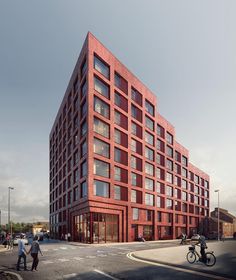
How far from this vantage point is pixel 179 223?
84.0 meters

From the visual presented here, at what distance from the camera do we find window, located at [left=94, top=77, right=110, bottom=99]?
53.8m

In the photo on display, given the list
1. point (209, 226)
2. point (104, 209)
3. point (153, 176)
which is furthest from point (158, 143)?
point (209, 226)

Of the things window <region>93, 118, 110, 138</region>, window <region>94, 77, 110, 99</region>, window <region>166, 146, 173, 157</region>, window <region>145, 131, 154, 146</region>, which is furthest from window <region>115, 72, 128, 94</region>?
window <region>166, 146, 173, 157</region>

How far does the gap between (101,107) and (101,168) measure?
10.1 meters

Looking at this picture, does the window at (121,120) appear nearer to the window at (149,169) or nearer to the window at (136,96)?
Result: the window at (136,96)

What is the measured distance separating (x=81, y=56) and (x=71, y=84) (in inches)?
417

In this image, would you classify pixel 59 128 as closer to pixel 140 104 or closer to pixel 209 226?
pixel 140 104

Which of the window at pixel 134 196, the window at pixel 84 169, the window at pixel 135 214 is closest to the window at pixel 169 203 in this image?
the window at pixel 135 214

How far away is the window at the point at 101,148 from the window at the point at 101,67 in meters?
11.7

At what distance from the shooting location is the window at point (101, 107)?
175ft

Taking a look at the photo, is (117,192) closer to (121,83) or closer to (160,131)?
(121,83)

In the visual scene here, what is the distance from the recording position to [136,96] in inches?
2623

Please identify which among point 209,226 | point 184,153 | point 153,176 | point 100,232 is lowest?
point 209,226

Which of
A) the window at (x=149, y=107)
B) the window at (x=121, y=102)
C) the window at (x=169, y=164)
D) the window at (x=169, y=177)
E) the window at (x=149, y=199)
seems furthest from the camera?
the window at (x=169, y=164)
